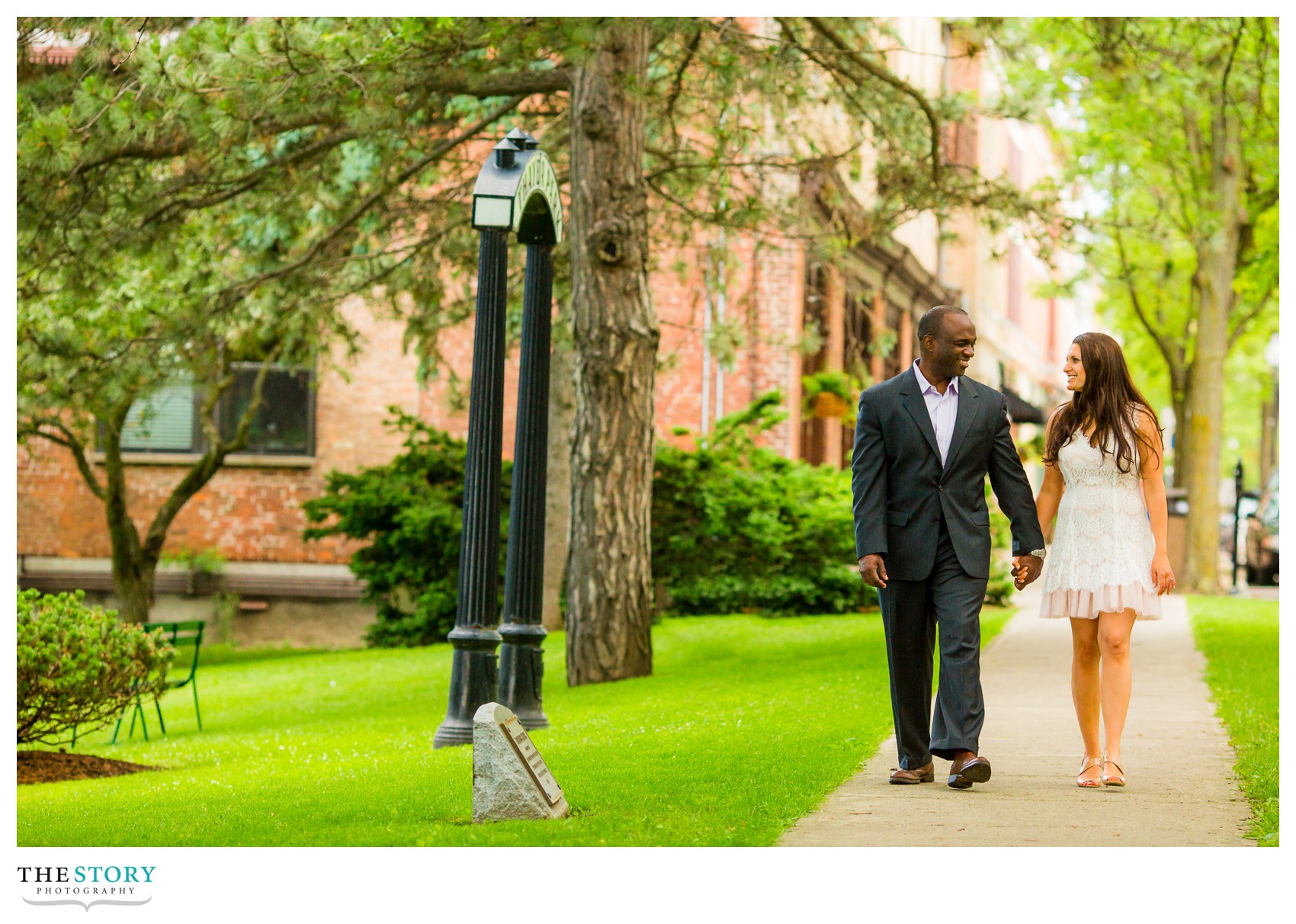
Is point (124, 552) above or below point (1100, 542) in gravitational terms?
below

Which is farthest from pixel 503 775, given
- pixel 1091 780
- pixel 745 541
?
pixel 745 541

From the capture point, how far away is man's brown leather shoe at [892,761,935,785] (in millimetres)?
6410

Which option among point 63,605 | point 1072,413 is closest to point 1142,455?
point 1072,413

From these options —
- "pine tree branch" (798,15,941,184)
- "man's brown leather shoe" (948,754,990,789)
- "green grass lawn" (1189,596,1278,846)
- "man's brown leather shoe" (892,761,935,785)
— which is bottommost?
"green grass lawn" (1189,596,1278,846)

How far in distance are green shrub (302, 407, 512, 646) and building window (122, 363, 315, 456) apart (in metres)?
2.75

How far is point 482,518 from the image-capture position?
8.84 meters

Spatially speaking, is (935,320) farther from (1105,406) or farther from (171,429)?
(171,429)

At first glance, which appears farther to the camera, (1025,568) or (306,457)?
(306,457)

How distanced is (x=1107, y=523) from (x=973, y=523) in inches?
23.6

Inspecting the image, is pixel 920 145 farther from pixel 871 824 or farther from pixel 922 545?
pixel 871 824

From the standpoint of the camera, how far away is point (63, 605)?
32.6ft
